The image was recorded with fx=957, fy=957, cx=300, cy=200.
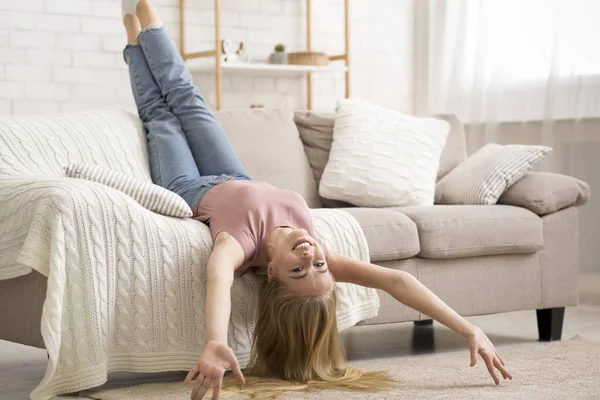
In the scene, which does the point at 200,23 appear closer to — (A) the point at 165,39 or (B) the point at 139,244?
(A) the point at 165,39

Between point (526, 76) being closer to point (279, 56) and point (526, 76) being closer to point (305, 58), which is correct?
point (305, 58)

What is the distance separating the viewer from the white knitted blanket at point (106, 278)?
7.45 ft

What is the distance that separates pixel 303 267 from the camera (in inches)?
92.1

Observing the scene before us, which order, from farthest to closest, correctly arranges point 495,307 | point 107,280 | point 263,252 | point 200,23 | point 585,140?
point 200,23
point 585,140
point 495,307
point 263,252
point 107,280

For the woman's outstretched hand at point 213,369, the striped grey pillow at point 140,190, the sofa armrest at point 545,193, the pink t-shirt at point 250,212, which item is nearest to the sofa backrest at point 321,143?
the sofa armrest at point 545,193

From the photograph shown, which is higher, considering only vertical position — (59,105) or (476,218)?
(59,105)

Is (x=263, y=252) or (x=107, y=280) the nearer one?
(x=107, y=280)

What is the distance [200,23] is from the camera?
16.3ft

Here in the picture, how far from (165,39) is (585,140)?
2091mm

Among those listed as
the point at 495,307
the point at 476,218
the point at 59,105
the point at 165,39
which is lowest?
the point at 495,307

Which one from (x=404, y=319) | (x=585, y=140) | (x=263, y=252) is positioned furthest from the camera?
(x=585, y=140)

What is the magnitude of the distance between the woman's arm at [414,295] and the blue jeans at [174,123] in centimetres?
60

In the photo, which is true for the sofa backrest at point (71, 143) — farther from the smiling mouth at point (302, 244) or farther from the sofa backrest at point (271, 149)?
the smiling mouth at point (302, 244)

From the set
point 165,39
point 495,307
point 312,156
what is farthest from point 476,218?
point 165,39
